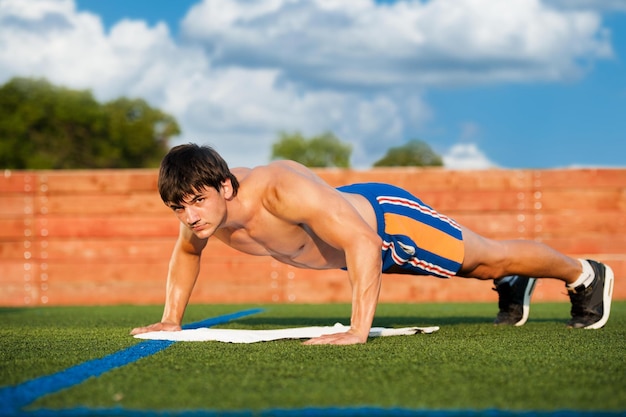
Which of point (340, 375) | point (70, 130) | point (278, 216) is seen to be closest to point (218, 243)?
point (278, 216)

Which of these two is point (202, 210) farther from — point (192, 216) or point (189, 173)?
point (189, 173)

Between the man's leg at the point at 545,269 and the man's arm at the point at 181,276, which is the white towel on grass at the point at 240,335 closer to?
the man's arm at the point at 181,276

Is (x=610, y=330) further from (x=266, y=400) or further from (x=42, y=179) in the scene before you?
(x=42, y=179)

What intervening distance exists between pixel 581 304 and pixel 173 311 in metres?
2.23

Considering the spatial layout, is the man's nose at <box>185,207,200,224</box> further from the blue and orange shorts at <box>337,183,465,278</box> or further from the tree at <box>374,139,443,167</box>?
the tree at <box>374,139,443,167</box>

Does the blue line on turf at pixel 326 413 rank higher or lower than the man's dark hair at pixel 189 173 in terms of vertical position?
lower

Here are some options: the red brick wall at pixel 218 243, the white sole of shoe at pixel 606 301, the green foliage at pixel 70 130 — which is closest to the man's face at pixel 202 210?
the white sole of shoe at pixel 606 301

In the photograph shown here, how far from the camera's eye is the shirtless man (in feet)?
10.7

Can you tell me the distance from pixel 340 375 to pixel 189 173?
4.09ft

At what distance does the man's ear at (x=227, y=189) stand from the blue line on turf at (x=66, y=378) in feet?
2.22

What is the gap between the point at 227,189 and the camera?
Result: 136 inches

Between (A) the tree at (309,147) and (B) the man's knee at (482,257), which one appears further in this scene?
(A) the tree at (309,147)

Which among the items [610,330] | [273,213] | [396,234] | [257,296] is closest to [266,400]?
[273,213]

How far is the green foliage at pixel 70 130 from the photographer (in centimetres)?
4944
